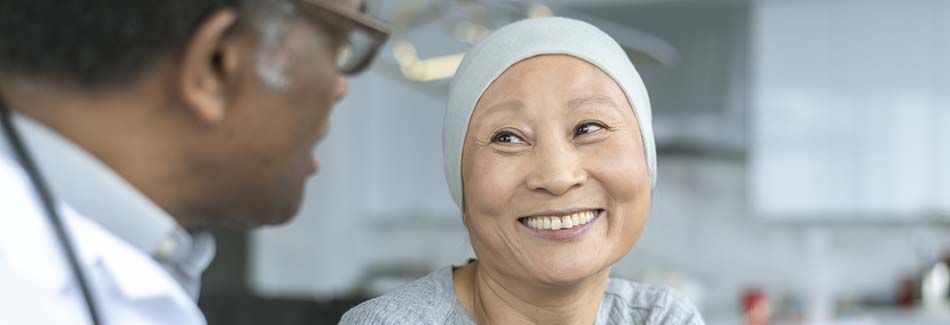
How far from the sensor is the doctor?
843 millimetres

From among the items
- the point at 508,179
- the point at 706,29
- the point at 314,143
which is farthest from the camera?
the point at 706,29

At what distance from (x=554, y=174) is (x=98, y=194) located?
0.54m

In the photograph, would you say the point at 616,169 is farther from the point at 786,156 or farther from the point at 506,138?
the point at 786,156

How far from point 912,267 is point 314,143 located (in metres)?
4.79

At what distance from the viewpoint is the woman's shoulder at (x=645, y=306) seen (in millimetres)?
1398

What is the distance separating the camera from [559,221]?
1.27 metres

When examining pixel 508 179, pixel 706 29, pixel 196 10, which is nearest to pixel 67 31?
pixel 196 10

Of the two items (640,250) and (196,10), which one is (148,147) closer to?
(196,10)

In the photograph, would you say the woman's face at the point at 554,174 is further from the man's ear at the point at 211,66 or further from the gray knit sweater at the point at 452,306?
the man's ear at the point at 211,66

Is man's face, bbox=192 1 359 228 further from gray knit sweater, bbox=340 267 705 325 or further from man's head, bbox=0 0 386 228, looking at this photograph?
gray knit sweater, bbox=340 267 705 325

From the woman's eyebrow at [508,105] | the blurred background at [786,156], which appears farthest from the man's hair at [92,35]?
the blurred background at [786,156]

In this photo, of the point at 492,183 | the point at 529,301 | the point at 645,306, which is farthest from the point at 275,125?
the point at 645,306

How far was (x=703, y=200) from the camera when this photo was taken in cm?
551

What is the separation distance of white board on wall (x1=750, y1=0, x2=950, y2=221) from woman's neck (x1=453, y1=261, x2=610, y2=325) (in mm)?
3746
